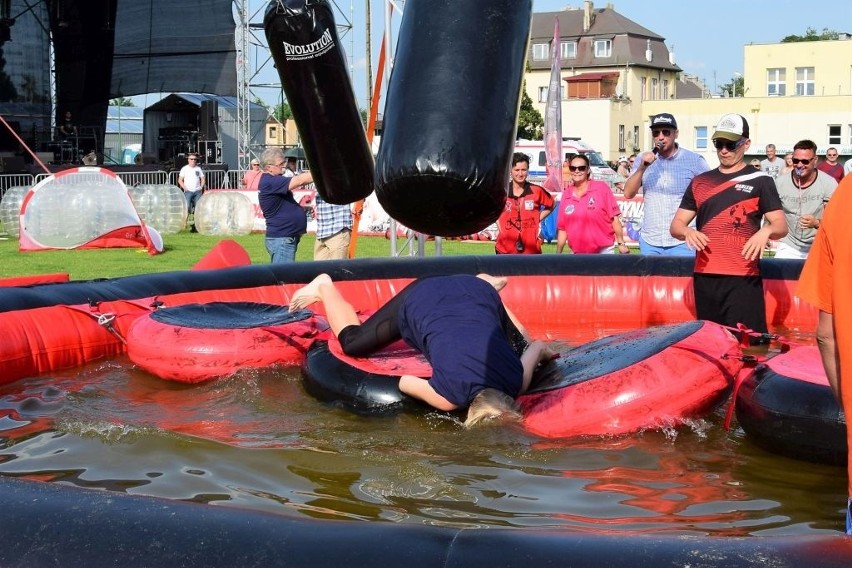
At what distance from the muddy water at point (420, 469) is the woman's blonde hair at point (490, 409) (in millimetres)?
54

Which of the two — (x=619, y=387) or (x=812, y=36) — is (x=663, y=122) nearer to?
(x=619, y=387)

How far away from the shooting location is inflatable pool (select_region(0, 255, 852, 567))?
97.3 inches

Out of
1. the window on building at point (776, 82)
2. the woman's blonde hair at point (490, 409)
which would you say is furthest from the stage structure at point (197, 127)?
the window on building at point (776, 82)

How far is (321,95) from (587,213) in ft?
18.3

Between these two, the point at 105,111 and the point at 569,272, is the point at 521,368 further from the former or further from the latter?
the point at 105,111

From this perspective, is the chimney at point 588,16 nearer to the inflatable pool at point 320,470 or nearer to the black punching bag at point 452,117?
the inflatable pool at point 320,470

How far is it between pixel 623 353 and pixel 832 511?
1548mm

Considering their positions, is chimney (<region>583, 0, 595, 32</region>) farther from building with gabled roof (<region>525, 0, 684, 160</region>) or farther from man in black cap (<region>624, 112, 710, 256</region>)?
man in black cap (<region>624, 112, 710, 256</region>)

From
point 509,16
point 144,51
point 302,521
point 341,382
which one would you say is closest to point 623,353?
point 341,382

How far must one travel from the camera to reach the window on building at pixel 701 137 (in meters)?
50.0

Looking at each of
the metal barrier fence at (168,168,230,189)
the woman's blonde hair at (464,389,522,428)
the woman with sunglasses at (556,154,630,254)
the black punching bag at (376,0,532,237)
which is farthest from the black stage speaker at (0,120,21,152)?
the black punching bag at (376,0,532,237)

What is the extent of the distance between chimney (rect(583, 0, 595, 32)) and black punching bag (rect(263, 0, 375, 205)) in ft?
220

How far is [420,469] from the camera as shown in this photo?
4.39 metres

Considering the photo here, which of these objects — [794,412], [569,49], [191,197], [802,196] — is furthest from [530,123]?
[794,412]
